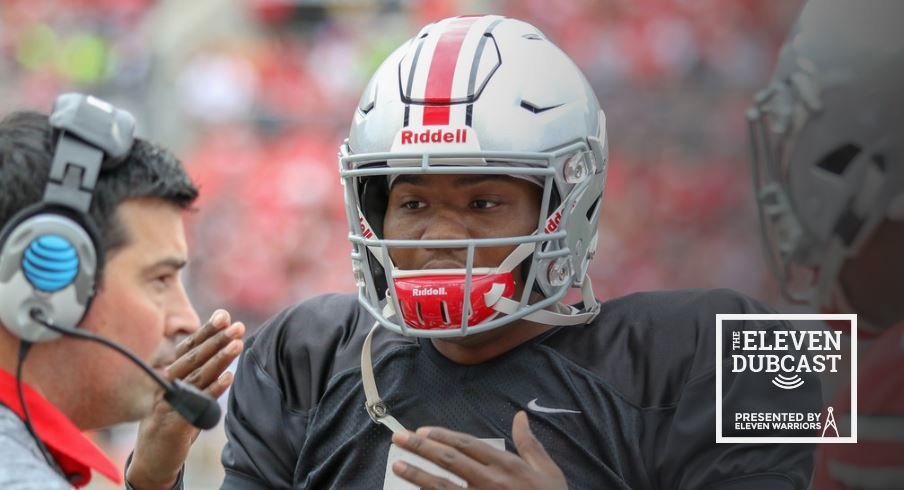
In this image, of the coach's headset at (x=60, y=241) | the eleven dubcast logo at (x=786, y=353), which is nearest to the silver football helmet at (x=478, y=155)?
the eleven dubcast logo at (x=786, y=353)

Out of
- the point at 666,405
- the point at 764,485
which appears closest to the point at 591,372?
the point at 666,405

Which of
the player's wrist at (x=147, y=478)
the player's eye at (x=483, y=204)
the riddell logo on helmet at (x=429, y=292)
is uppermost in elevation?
the player's eye at (x=483, y=204)

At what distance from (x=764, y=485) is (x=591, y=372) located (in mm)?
257

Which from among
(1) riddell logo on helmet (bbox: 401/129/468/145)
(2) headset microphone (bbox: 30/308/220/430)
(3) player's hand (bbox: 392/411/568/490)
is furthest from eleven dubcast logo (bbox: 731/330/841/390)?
(2) headset microphone (bbox: 30/308/220/430)

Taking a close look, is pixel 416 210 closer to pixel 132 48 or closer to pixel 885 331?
pixel 885 331

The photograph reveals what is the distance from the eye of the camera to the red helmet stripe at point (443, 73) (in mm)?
1663

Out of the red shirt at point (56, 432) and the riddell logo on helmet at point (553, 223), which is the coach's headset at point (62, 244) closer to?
the red shirt at point (56, 432)

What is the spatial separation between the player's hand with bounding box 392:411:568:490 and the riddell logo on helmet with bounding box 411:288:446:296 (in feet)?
0.68

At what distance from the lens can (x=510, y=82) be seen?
5.56ft

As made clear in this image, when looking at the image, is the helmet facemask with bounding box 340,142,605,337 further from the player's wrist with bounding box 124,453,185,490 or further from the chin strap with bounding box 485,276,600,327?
the player's wrist with bounding box 124,453,185,490

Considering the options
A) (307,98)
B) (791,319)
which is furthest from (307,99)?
(791,319)

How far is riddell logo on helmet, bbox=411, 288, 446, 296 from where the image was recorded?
1578 mm

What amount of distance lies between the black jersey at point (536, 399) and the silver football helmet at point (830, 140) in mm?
120

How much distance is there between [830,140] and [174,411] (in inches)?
37.3
